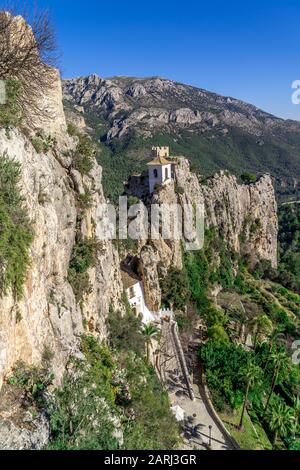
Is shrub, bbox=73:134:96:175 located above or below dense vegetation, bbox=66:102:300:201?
below

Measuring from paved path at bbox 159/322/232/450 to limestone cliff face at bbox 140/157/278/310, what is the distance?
4.41 meters

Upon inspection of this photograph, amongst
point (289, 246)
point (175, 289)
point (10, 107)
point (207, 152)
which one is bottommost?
point (175, 289)

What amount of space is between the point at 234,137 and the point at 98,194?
144 metres

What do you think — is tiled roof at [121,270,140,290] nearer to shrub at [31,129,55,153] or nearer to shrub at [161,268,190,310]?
shrub at [161,268,190,310]

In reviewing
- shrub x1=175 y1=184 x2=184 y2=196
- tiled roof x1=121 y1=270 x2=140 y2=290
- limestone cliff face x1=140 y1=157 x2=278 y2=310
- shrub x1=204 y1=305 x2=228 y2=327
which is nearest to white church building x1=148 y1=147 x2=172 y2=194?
limestone cliff face x1=140 y1=157 x2=278 y2=310

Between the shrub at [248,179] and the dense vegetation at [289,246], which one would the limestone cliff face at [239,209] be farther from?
the dense vegetation at [289,246]

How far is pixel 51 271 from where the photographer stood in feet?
54.7

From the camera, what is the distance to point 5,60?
14.7 meters

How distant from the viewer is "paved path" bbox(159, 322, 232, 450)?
22000 mm

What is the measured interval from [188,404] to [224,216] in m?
35.5

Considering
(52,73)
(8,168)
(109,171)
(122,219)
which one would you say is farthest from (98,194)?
(109,171)

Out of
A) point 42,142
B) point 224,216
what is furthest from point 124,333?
point 224,216

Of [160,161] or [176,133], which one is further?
[176,133]

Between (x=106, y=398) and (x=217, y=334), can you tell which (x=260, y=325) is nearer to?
(x=217, y=334)
